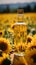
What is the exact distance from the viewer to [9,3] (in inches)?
112

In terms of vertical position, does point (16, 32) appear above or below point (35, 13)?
above

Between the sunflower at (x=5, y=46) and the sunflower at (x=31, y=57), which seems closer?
the sunflower at (x=31, y=57)

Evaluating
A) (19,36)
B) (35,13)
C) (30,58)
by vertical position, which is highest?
(30,58)

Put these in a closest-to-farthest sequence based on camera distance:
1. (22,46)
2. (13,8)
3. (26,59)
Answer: (26,59) < (22,46) < (13,8)

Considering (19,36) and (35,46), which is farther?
(19,36)

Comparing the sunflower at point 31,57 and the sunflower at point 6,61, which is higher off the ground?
the sunflower at point 31,57

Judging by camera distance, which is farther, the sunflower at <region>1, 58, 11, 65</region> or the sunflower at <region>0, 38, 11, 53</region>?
the sunflower at <region>0, 38, 11, 53</region>

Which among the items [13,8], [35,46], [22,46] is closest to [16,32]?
[22,46]

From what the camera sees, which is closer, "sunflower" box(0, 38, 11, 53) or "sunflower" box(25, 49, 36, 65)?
"sunflower" box(25, 49, 36, 65)

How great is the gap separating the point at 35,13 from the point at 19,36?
1705 mm

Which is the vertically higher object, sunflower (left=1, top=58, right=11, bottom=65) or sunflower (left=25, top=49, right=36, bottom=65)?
sunflower (left=25, top=49, right=36, bottom=65)

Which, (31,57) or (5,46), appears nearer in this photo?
(31,57)

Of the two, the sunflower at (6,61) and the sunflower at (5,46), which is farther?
the sunflower at (5,46)

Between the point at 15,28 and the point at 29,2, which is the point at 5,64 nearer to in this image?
the point at 15,28
